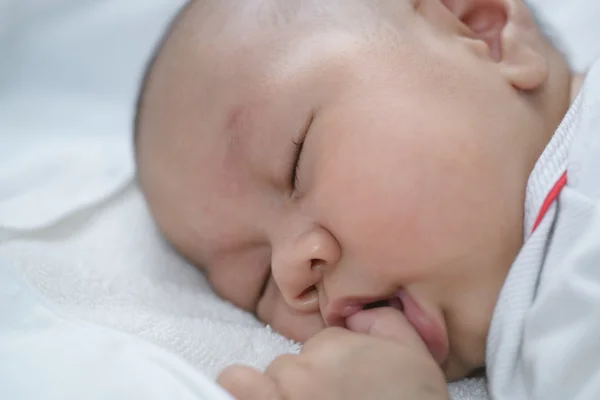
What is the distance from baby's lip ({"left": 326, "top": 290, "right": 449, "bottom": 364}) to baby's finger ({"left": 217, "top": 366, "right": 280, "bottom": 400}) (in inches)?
7.2

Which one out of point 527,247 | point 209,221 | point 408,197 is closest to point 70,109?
point 209,221

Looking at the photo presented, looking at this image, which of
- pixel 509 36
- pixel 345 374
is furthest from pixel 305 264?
pixel 509 36

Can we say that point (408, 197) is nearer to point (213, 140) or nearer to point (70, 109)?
point (213, 140)

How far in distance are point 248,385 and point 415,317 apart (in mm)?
248

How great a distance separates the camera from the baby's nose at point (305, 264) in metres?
0.91

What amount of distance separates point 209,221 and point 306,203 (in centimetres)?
15

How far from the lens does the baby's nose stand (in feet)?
2.98

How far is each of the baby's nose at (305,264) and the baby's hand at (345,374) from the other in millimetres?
106

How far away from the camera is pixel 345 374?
77 cm

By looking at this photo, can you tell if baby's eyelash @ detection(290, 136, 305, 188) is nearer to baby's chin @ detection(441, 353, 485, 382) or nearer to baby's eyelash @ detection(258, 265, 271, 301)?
baby's eyelash @ detection(258, 265, 271, 301)

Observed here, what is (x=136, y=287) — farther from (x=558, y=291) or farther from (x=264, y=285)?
(x=558, y=291)

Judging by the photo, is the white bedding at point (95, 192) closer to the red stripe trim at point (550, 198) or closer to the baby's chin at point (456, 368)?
the baby's chin at point (456, 368)

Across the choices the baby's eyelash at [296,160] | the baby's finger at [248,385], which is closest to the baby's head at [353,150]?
the baby's eyelash at [296,160]

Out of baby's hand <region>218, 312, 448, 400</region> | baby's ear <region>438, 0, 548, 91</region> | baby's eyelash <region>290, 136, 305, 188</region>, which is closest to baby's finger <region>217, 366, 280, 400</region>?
baby's hand <region>218, 312, 448, 400</region>
